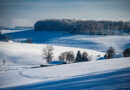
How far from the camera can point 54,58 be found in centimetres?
2878

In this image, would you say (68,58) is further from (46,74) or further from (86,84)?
(86,84)

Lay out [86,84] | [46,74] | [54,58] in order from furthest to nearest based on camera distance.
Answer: [54,58] → [46,74] → [86,84]

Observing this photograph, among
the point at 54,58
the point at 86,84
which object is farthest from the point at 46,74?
the point at 54,58

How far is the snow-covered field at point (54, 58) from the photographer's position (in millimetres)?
5992

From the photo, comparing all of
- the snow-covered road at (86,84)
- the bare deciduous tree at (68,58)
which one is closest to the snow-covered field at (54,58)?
the snow-covered road at (86,84)

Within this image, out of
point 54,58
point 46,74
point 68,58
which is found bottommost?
point 54,58

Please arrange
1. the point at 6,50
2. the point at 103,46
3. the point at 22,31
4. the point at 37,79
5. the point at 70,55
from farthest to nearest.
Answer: the point at 22,31 → the point at 103,46 → the point at 6,50 → the point at 70,55 → the point at 37,79

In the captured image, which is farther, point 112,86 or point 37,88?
point 37,88

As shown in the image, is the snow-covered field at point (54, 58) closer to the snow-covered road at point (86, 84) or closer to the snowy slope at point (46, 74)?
the snowy slope at point (46, 74)

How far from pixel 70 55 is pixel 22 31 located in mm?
51687

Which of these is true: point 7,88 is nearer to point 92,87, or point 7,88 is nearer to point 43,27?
point 92,87

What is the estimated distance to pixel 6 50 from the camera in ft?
98.0

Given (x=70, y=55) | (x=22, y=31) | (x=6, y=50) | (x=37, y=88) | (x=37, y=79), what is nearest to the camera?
(x=37, y=88)

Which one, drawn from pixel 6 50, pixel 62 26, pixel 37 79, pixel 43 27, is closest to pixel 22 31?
pixel 43 27
